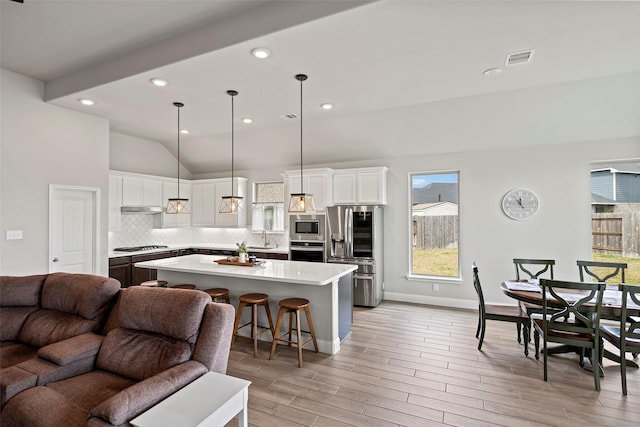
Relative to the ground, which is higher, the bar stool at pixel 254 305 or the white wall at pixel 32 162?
the white wall at pixel 32 162

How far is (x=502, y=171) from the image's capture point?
16.6 feet

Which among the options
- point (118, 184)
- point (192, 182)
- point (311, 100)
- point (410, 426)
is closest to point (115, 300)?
point (410, 426)

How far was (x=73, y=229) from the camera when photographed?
4.62 metres

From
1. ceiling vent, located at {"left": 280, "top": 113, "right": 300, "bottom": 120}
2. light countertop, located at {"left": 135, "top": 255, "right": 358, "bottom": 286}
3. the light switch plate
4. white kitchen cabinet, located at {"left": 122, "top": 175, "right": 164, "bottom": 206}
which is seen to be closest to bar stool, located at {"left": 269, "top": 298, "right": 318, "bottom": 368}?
light countertop, located at {"left": 135, "top": 255, "right": 358, "bottom": 286}

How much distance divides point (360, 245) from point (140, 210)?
436 centimetres

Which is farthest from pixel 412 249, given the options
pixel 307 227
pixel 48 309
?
pixel 48 309

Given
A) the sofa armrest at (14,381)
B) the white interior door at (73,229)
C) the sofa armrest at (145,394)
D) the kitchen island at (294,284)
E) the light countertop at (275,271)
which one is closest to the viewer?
the sofa armrest at (145,394)

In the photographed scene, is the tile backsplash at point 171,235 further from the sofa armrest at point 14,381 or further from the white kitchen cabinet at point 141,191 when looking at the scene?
the sofa armrest at point 14,381

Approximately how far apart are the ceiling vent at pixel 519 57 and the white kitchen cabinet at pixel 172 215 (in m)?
6.45

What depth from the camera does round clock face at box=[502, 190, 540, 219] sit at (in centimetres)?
488

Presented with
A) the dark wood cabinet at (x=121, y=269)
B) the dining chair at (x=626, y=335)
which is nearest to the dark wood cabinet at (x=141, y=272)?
the dark wood cabinet at (x=121, y=269)

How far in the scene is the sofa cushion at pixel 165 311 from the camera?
213cm

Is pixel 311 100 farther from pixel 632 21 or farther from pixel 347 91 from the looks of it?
pixel 632 21

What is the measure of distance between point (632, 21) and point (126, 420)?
442cm
